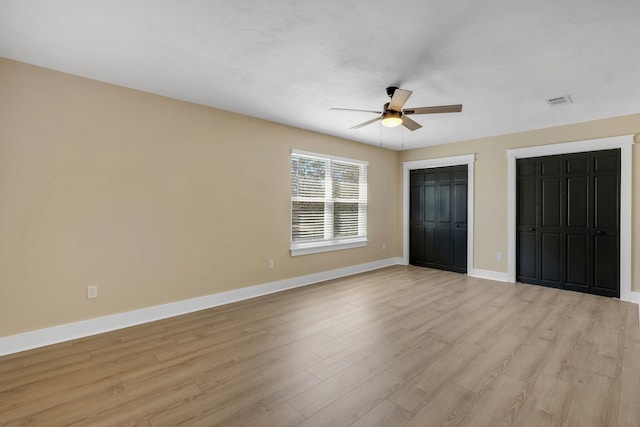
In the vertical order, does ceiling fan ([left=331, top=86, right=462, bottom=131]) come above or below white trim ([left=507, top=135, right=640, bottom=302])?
above

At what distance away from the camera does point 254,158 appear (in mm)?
4395

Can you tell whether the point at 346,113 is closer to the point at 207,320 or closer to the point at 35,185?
the point at 207,320

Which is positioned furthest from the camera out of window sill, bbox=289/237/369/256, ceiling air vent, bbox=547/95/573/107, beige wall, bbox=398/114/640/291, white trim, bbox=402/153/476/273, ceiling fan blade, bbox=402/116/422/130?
white trim, bbox=402/153/476/273

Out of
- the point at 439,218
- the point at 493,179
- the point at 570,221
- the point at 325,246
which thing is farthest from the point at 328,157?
the point at 570,221

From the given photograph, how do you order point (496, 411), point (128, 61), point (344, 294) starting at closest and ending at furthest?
point (496, 411), point (128, 61), point (344, 294)

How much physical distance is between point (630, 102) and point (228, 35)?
4732mm

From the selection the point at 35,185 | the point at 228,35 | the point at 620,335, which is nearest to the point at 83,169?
the point at 35,185

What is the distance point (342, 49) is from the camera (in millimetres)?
2525

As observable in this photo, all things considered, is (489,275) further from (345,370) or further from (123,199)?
(123,199)

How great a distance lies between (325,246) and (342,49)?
342 cm

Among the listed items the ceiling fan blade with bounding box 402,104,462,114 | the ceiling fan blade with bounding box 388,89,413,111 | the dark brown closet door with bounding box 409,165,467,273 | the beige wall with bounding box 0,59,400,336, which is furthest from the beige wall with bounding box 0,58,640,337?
the ceiling fan blade with bounding box 402,104,462,114

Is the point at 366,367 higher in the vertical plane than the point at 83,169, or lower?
lower

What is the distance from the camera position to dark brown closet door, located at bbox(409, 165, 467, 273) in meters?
5.89

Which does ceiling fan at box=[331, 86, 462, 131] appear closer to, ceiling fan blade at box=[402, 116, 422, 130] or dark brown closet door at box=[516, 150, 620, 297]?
ceiling fan blade at box=[402, 116, 422, 130]
